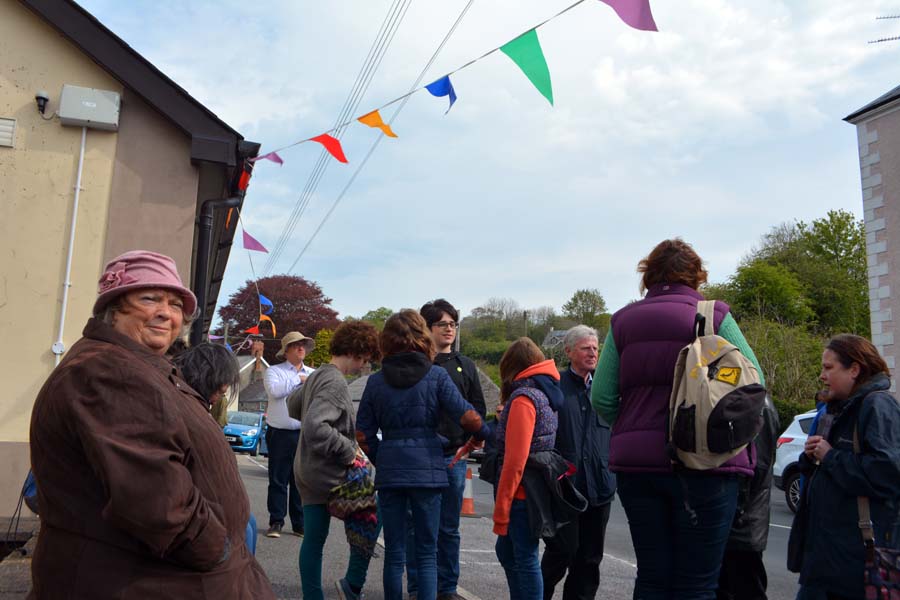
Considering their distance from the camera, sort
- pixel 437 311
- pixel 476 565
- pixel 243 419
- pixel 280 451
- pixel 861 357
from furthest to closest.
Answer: pixel 243 419, pixel 280 451, pixel 476 565, pixel 437 311, pixel 861 357

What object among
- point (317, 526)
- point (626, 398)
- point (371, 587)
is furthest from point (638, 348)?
point (371, 587)

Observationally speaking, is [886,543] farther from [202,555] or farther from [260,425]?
[260,425]

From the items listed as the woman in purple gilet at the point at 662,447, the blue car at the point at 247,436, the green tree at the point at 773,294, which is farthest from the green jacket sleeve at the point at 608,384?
the green tree at the point at 773,294

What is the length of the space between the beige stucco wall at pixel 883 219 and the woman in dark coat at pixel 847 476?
710 inches

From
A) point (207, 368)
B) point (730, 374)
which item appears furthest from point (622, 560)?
point (207, 368)

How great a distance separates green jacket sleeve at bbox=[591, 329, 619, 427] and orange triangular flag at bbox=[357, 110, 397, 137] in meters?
5.05

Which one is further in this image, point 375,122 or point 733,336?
point 375,122

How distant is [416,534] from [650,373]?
170cm

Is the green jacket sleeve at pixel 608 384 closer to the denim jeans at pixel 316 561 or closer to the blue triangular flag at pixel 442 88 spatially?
the denim jeans at pixel 316 561

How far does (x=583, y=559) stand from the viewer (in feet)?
13.8

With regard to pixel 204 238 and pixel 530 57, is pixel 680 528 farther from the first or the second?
pixel 204 238

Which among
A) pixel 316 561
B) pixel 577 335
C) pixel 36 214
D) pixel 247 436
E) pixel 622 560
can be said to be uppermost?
pixel 36 214

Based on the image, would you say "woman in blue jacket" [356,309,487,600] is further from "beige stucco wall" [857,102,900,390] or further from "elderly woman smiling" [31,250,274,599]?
"beige stucco wall" [857,102,900,390]

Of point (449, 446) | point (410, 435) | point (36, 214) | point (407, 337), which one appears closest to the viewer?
point (410, 435)
